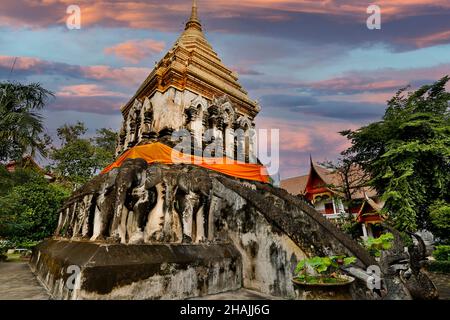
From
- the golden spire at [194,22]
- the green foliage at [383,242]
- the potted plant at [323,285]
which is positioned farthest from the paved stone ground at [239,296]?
the golden spire at [194,22]

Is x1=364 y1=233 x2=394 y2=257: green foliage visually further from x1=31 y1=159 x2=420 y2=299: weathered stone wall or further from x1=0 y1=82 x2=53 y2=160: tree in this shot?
x1=0 y1=82 x2=53 y2=160: tree

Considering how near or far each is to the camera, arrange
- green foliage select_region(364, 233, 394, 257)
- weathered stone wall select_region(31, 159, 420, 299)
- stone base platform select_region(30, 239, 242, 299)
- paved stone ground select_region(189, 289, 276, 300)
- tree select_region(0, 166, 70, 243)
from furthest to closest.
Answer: tree select_region(0, 166, 70, 243)
paved stone ground select_region(189, 289, 276, 300)
green foliage select_region(364, 233, 394, 257)
weathered stone wall select_region(31, 159, 420, 299)
stone base platform select_region(30, 239, 242, 299)

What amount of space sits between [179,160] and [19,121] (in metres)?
8.78

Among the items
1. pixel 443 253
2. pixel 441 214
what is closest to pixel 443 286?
pixel 441 214

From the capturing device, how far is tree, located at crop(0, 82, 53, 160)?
1133cm

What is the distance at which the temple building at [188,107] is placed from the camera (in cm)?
980

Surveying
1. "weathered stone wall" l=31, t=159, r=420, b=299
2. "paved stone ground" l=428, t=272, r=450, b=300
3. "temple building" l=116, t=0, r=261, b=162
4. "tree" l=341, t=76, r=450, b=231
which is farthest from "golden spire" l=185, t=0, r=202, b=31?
"paved stone ground" l=428, t=272, r=450, b=300

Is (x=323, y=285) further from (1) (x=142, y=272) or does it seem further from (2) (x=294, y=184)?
(2) (x=294, y=184)

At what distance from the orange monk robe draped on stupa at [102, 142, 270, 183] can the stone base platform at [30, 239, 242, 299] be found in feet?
11.0

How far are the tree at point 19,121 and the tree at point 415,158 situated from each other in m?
17.6

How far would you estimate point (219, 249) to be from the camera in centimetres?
544

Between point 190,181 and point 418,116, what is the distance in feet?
46.7

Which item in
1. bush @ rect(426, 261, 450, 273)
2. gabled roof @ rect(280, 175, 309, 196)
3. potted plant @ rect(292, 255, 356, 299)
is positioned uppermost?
gabled roof @ rect(280, 175, 309, 196)
